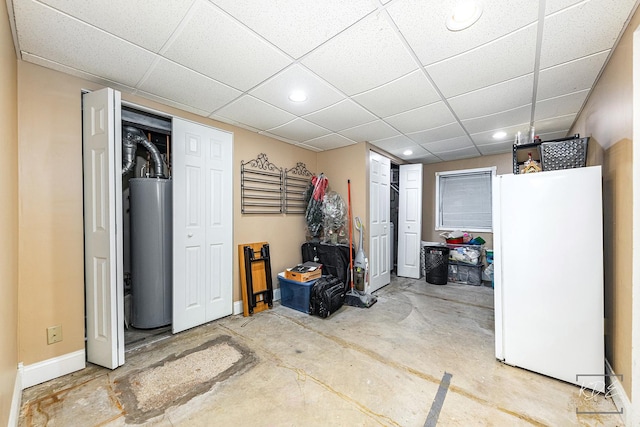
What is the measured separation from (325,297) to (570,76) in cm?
312

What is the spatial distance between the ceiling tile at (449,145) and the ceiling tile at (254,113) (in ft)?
8.00

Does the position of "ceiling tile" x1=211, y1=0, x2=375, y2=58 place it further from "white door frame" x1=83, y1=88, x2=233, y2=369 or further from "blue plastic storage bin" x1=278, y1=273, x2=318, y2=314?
"blue plastic storage bin" x1=278, y1=273, x2=318, y2=314

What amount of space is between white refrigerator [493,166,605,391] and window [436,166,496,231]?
3.07m

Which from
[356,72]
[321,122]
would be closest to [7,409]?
[356,72]

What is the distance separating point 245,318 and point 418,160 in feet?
14.4

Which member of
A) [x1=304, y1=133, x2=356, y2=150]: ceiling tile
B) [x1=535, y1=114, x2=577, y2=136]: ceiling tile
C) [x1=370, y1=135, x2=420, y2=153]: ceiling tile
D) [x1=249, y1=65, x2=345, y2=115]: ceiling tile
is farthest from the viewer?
[x1=370, y1=135, x2=420, y2=153]: ceiling tile

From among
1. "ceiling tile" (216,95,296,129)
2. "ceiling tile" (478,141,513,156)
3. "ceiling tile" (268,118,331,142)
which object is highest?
"ceiling tile" (216,95,296,129)

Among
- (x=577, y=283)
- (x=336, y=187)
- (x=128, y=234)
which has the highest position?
(x=336, y=187)

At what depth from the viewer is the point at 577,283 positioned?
1799mm

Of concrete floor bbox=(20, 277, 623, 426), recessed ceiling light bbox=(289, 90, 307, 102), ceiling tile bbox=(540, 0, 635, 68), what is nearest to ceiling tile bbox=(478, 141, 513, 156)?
ceiling tile bbox=(540, 0, 635, 68)

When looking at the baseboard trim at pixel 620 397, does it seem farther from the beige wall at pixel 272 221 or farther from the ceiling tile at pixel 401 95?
the beige wall at pixel 272 221

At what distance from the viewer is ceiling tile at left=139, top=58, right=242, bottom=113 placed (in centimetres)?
196

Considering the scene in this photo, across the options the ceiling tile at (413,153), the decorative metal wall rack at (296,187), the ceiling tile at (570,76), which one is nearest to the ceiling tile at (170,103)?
the decorative metal wall rack at (296,187)

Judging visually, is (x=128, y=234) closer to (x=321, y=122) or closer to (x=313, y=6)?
(x=321, y=122)
